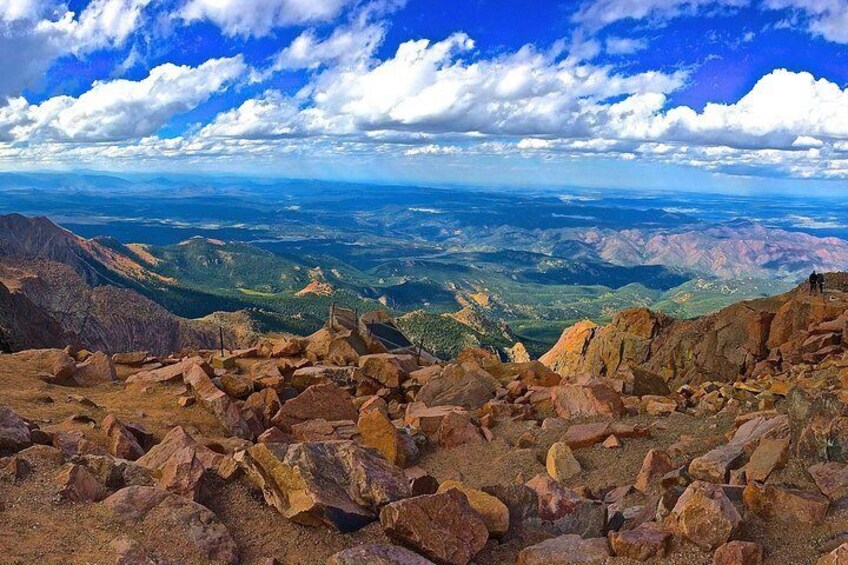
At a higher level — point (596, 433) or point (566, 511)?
point (566, 511)

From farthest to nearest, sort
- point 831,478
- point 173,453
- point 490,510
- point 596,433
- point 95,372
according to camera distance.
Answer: point 95,372 → point 596,433 → point 173,453 → point 831,478 → point 490,510

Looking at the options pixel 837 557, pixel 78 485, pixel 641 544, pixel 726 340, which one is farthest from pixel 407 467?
pixel 726 340

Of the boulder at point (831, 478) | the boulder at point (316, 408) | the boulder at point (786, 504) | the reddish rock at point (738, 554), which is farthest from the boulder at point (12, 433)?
the boulder at point (831, 478)

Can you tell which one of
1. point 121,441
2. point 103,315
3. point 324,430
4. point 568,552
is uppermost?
point 568,552

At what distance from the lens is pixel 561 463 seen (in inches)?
687

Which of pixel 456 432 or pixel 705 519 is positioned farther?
pixel 456 432

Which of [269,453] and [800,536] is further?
[269,453]

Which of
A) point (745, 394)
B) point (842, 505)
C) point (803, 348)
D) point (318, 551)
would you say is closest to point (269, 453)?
point (318, 551)

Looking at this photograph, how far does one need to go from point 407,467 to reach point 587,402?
8.29 metres

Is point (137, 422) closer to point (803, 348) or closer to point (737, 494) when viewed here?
point (737, 494)

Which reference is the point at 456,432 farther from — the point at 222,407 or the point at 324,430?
the point at 222,407

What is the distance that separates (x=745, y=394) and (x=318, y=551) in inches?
794

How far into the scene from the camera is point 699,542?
1017 centimetres

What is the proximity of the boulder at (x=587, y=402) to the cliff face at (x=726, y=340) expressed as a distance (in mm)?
13038
